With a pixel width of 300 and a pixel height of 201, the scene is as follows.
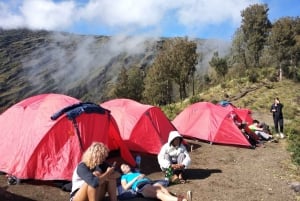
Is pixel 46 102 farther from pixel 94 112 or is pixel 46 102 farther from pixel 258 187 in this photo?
pixel 258 187

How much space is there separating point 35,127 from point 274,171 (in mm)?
7875

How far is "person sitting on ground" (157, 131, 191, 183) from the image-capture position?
35.8 ft

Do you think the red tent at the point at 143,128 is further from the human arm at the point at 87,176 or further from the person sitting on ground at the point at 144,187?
the human arm at the point at 87,176

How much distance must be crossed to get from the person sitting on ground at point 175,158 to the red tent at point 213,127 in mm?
6642

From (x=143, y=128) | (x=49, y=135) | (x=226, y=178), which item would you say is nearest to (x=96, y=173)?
(x=49, y=135)

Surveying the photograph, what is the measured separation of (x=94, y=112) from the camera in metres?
11.5

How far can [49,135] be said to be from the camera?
1072 centimetres

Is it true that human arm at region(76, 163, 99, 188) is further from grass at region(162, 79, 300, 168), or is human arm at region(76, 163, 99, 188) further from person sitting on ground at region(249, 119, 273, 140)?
grass at region(162, 79, 300, 168)

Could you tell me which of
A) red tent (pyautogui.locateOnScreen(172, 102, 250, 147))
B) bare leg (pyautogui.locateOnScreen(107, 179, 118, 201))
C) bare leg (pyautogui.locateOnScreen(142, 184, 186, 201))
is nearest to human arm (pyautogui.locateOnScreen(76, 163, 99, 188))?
bare leg (pyautogui.locateOnScreen(107, 179, 118, 201))

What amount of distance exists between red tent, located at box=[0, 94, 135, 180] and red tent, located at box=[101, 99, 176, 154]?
7.44ft

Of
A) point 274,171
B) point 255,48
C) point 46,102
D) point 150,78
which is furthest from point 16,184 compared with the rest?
point 150,78

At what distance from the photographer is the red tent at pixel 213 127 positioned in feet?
57.5

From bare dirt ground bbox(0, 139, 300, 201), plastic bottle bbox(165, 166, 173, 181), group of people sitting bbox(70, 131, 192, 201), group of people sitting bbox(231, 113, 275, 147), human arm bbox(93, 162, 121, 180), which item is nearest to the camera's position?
group of people sitting bbox(70, 131, 192, 201)

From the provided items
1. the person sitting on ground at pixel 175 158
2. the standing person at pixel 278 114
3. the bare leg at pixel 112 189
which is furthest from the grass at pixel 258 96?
the bare leg at pixel 112 189
